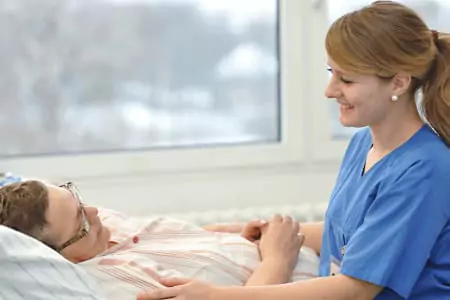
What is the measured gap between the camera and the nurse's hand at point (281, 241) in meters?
1.65

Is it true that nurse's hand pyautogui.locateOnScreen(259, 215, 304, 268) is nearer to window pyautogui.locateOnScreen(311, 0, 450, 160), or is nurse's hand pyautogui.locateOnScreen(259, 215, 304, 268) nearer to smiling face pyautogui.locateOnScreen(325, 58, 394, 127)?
smiling face pyautogui.locateOnScreen(325, 58, 394, 127)

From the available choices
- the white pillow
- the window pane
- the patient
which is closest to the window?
the window pane

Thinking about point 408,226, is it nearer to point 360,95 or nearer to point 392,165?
point 392,165

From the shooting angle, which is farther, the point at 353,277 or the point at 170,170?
the point at 170,170

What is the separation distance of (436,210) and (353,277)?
0.59 feet

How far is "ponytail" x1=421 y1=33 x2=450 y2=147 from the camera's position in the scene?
1.41 meters

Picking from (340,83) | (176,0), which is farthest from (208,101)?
(340,83)

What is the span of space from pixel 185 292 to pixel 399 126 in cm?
48

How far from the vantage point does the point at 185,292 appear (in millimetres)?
1374

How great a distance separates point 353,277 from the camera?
1.38m

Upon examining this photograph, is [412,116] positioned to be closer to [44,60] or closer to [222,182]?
[222,182]

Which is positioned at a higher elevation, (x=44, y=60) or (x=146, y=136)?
(x=44, y=60)

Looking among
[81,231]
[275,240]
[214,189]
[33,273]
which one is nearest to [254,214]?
[214,189]

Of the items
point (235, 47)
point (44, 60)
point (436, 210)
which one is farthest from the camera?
point (235, 47)
